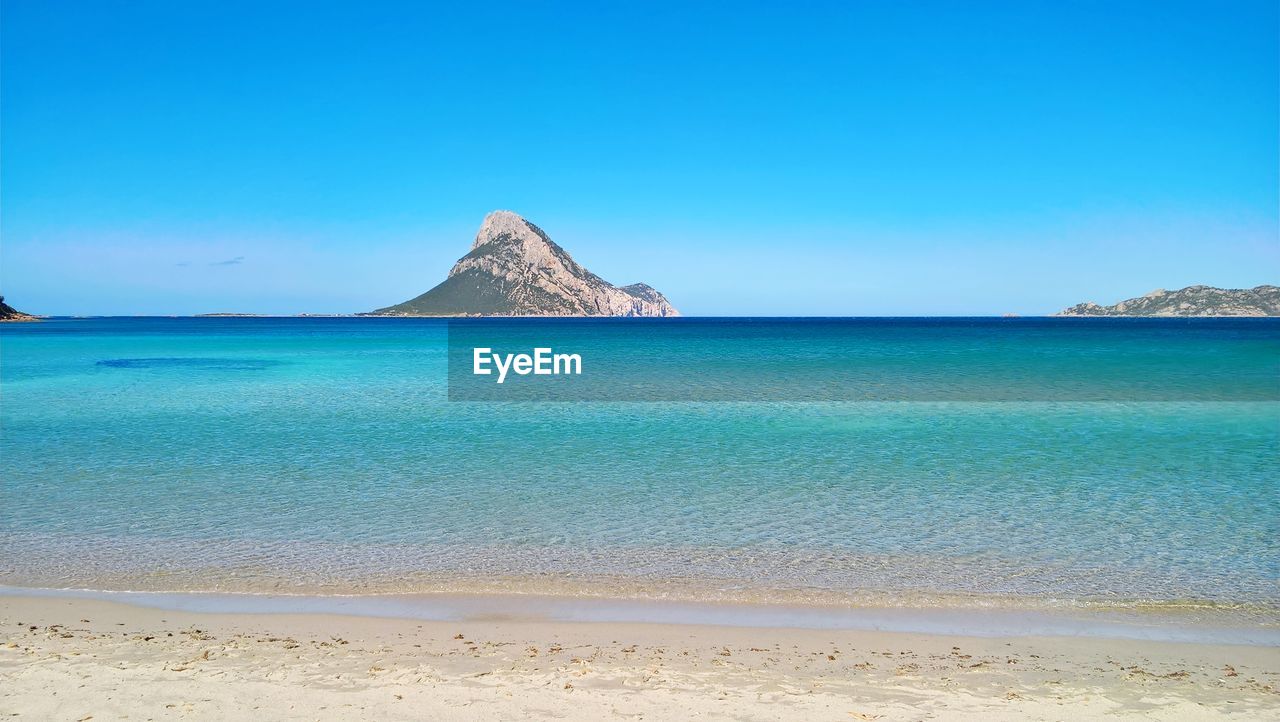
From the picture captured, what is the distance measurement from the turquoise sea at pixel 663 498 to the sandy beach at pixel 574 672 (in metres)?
1.04

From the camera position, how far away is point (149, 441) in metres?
17.3

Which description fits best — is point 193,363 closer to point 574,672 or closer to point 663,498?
point 663,498

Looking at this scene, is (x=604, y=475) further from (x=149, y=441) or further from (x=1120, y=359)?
(x=1120, y=359)

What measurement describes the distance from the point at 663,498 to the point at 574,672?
6128mm

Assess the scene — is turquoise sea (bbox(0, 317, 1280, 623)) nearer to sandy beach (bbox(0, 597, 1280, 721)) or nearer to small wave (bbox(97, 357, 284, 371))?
sandy beach (bbox(0, 597, 1280, 721))

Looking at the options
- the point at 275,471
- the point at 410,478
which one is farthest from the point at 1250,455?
the point at 275,471

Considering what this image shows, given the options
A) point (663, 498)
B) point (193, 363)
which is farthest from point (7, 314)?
point (663, 498)

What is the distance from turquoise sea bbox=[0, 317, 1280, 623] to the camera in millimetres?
8438

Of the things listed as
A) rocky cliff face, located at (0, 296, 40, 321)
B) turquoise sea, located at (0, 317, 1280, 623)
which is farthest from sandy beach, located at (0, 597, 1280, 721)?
rocky cliff face, located at (0, 296, 40, 321)

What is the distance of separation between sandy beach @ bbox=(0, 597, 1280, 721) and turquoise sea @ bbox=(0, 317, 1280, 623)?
1.04 m

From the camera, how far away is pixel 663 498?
12.0 m

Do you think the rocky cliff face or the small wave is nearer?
the small wave


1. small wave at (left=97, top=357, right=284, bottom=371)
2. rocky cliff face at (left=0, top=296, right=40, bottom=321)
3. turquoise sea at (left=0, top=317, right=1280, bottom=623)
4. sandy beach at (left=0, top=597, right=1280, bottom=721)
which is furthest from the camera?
rocky cliff face at (left=0, top=296, right=40, bottom=321)

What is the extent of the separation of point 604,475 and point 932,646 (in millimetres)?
7677
